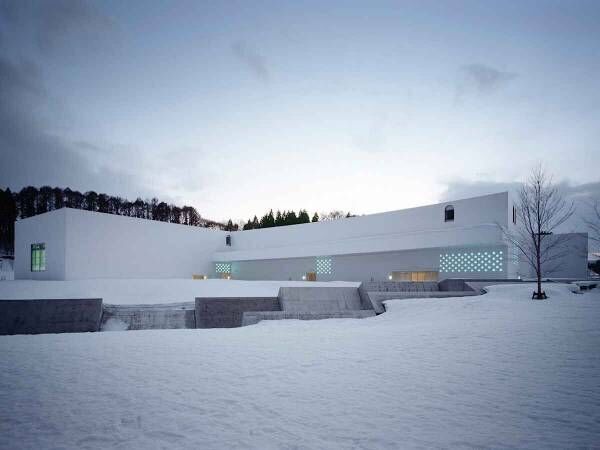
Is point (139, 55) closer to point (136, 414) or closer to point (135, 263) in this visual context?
point (135, 263)

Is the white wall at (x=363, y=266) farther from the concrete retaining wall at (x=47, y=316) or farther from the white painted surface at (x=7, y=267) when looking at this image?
the white painted surface at (x=7, y=267)

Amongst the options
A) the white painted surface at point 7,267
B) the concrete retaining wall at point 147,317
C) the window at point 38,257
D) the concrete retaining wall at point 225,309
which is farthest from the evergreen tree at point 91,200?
the concrete retaining wall at point 225,309

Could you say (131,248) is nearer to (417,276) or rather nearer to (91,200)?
(417,276)

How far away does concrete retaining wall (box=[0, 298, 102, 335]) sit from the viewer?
453 inches

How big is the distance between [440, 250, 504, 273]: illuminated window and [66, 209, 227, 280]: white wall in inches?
938

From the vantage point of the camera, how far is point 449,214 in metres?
24.3

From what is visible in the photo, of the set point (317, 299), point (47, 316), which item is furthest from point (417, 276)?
point (47, 316)

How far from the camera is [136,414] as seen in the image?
3082 millimetres

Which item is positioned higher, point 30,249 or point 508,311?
point 30,249

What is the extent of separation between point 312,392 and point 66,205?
71.7m

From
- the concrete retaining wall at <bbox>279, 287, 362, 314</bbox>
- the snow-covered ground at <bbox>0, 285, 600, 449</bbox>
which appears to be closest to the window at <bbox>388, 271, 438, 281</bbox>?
the concrete retaining wall at <bbox>279, 287, 362, 314</bbox>

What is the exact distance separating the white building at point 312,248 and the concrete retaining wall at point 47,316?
14.2m

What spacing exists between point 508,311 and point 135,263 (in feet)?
91.7

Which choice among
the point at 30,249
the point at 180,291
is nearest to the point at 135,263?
the point at 30,249
